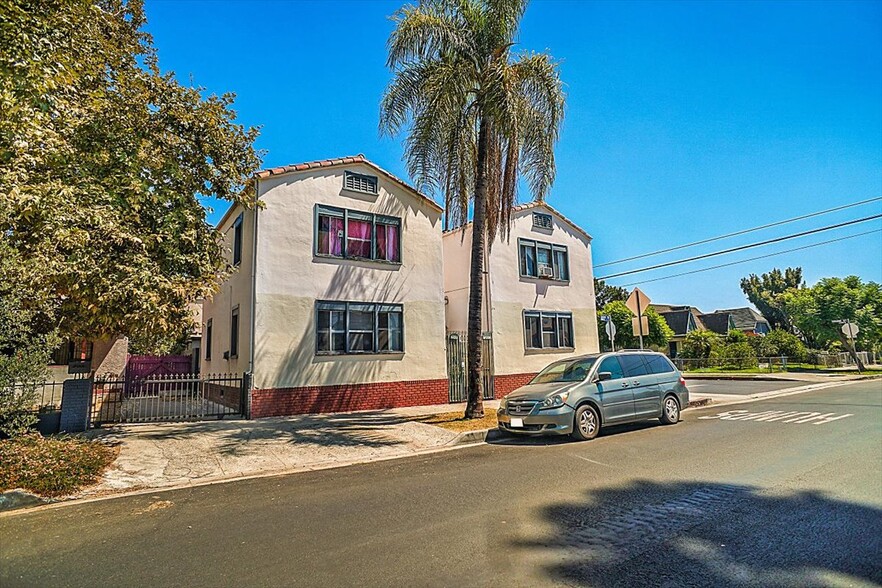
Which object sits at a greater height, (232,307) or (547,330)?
(232,307)

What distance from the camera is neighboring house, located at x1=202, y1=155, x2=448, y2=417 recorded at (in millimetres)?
14227

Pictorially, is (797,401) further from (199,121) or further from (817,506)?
(199,121)

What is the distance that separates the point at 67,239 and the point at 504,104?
9588mm

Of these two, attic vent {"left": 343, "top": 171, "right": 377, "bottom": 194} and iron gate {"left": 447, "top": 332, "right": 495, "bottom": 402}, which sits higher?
attic vent {"left": 343, "top": 171, "right": 377, "bottom": 194}

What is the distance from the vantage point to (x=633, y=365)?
1160cm

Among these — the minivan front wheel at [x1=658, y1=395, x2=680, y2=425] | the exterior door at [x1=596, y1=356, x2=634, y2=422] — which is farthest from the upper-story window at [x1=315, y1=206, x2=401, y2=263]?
the minivan front wheel at [x1=658, y1=395, x2=680, y2=425]

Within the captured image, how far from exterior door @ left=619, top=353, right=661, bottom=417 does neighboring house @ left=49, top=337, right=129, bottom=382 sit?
21.5 metres

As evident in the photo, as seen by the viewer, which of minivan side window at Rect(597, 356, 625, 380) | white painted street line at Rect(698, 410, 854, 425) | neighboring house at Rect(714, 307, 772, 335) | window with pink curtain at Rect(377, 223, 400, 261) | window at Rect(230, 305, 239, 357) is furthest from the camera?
neighboring house at Rect(714, 307, 772, 335)

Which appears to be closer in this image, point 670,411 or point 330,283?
point 670,411

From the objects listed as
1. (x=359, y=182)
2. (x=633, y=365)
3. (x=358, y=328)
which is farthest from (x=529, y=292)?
(x=633, y=365)

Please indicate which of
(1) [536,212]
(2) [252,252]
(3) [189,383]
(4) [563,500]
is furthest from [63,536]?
(1) [536,212]

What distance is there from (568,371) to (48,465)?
969 cm

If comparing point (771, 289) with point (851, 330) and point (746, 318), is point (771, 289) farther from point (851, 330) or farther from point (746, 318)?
point (851, 330)

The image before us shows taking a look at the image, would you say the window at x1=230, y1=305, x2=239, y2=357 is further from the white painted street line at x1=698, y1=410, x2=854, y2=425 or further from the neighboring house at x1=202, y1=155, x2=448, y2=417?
the white painted street line at x1=698, y1=410, x2=854, y2=425
